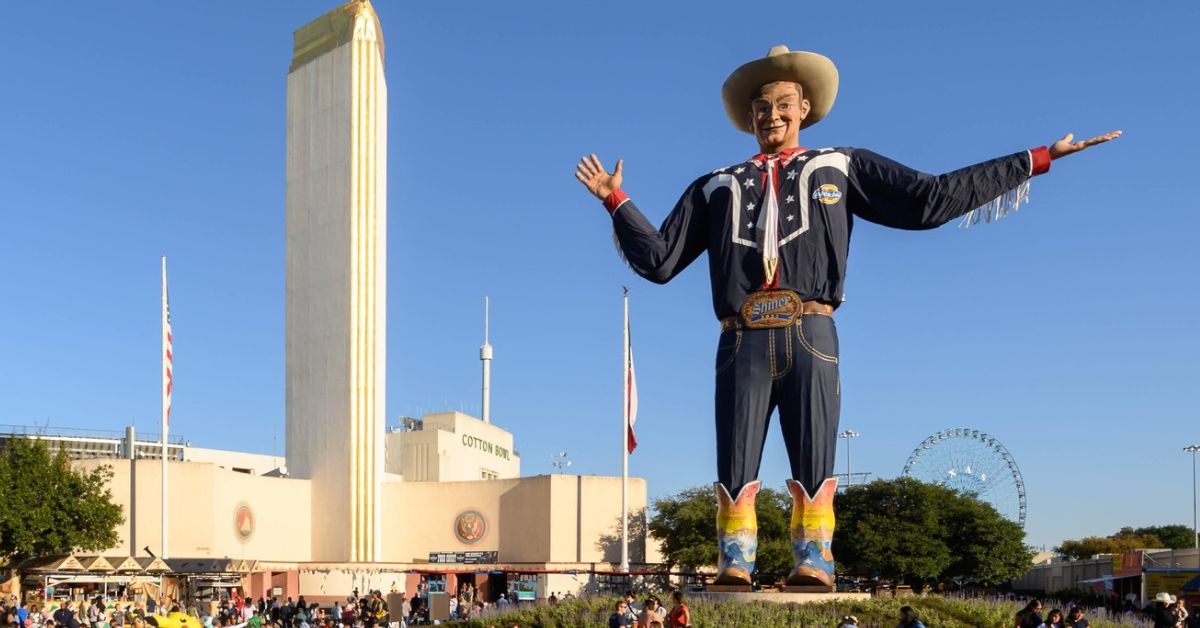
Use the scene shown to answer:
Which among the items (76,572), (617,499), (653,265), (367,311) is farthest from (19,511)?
(653,265)

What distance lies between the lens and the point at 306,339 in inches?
2133

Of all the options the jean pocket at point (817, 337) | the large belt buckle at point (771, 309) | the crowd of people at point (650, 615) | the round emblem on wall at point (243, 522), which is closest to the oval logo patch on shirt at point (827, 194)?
the large belt buckle at point (771, 309)

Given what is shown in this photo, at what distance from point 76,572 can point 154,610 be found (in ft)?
18.7

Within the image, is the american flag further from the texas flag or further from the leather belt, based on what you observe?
the leather belt

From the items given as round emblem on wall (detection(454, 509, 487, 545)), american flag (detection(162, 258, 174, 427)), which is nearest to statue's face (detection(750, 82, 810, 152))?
american flag (detection(162, 258, 174, 427))

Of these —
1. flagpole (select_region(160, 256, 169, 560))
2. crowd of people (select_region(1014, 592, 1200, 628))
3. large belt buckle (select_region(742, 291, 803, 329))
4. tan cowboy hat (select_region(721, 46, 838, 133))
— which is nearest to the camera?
crowd of people (select_region(1014, 592, 1200, 628))

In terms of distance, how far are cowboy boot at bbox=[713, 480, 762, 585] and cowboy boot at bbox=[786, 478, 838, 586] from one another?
508mm

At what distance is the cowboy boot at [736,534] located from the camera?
15.8 meters

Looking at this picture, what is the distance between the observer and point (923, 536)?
173ft

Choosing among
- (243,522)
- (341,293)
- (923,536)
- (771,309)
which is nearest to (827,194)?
(771,309)

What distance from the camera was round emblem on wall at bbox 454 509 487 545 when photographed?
55.0 m

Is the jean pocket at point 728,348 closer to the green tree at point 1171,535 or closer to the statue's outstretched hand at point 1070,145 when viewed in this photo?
the statue's outstretched hand at point 1070,145

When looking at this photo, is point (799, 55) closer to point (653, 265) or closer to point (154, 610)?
point (653, 265)

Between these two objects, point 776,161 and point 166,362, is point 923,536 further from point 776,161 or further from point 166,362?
point 776,161
